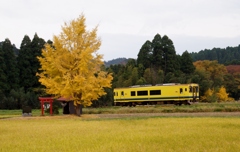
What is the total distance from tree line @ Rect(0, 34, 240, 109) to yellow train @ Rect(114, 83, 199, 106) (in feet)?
14.9

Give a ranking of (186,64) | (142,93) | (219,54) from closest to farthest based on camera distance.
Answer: (142,93)
(186,64)
(219,54)

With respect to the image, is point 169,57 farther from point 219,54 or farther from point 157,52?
point 219,54

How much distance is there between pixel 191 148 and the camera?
10445 millimetres

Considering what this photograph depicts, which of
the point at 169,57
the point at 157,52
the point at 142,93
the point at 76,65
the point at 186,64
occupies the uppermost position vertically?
the point at 157,52

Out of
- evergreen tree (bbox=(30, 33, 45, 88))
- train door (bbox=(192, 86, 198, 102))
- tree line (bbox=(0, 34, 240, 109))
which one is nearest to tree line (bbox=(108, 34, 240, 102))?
tree line (bbox=(0, 34, 240, 109))

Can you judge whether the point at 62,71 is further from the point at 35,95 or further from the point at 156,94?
the point at 35,95

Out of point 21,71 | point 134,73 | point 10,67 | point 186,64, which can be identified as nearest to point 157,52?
point 186,64

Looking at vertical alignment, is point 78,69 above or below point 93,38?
below

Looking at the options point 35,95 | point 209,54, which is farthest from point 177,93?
point 209,54

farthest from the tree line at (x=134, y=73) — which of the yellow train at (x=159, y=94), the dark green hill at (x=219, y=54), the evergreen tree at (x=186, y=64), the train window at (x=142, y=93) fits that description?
the dark green hill at (x=219, y=54)

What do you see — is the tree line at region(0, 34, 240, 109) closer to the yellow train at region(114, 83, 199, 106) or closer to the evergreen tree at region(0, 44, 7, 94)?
the evergreen tree at region(0, 44, 7, 94)

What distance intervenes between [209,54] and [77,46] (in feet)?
521

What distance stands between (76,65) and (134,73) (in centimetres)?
3192

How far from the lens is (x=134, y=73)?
6203cm
